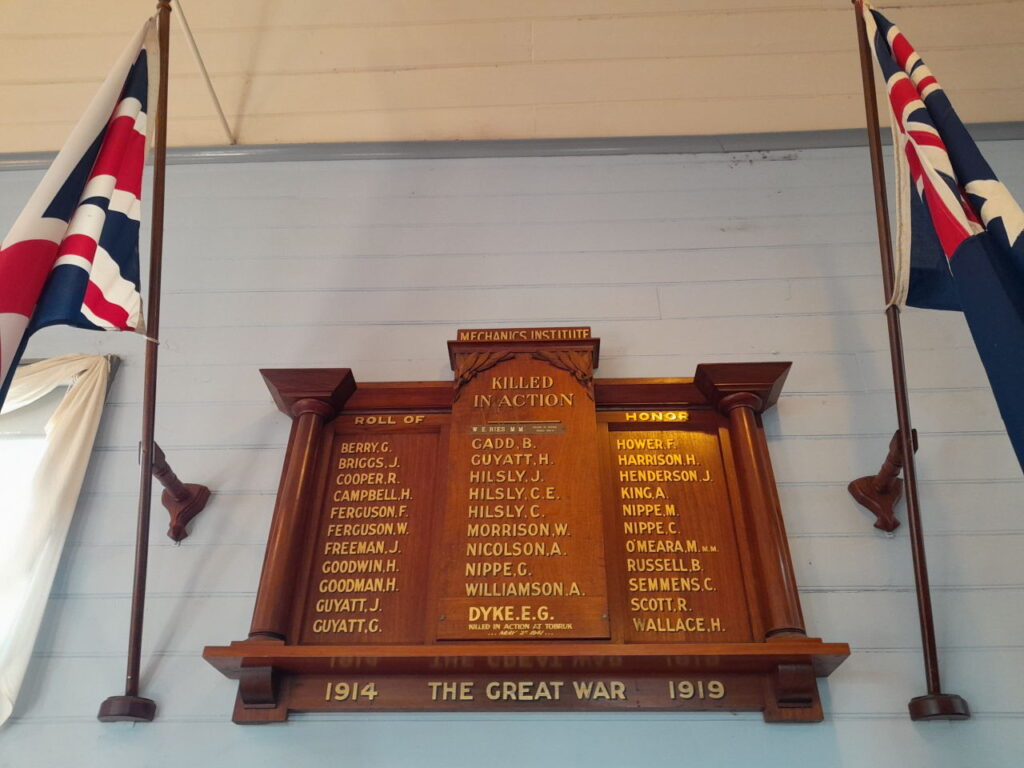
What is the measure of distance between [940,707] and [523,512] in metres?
1.06

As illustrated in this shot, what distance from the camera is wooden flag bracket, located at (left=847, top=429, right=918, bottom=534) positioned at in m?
2.17

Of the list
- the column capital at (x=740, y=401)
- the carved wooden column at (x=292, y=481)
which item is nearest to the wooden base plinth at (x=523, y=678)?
the carved wooden column at (x=292, y=481)

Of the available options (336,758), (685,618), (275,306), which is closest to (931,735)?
(685,618)

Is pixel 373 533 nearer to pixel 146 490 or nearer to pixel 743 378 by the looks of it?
pixel 146 490

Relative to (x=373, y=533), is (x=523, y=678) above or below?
below

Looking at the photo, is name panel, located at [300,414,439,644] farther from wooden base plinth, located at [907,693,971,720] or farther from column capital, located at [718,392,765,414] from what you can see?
wooden base plinth, located at [907,693,971,720]

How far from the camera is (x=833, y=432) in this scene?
7.87ft

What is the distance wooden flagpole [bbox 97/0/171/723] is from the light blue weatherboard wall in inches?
2.5

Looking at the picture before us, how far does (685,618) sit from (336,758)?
35.2 inches

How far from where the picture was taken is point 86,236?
1.96 metres

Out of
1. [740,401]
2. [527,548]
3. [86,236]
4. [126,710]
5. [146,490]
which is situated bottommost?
[126,710]

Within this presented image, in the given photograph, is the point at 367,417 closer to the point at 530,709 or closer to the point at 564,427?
the point at 564,427

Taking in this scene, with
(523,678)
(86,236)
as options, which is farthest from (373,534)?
(86,236)

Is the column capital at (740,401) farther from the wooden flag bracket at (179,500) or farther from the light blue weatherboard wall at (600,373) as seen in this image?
the wooden flag bracket at (179,500)
